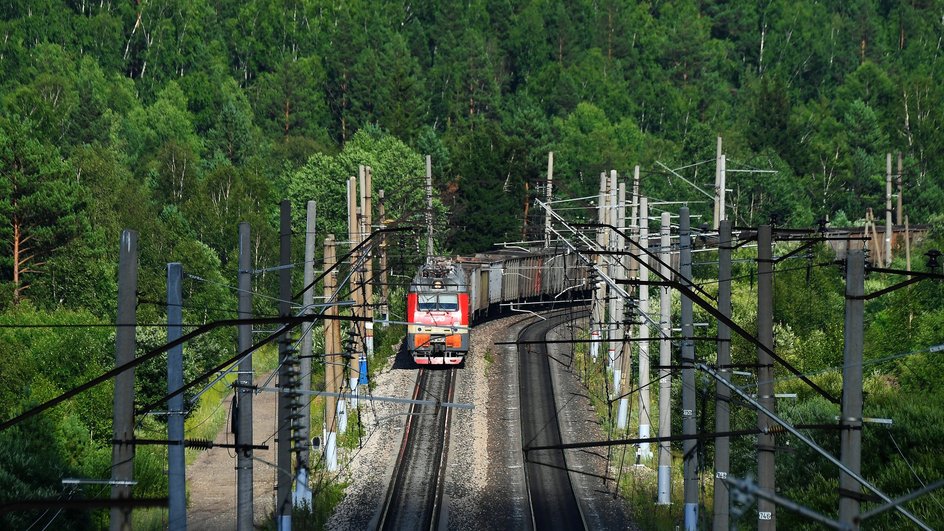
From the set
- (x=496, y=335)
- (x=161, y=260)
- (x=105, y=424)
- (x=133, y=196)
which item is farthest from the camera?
(x=133, y=196)

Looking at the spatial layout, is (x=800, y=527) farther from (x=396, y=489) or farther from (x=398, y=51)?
(x=398, y=51)

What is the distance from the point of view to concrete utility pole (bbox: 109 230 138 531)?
54.6 ft

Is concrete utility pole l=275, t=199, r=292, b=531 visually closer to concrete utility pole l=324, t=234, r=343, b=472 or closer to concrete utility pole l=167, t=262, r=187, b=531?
concrete utility pole l=167, t=262, r=187, b=531

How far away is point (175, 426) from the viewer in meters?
20.1

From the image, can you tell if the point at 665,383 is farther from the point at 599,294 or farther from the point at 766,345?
the point at 599,294

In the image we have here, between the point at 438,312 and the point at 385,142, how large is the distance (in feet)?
219

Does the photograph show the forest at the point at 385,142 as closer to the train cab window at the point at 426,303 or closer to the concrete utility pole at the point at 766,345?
the concrete utility pole at the point at 766,345

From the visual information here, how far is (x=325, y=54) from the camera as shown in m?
172

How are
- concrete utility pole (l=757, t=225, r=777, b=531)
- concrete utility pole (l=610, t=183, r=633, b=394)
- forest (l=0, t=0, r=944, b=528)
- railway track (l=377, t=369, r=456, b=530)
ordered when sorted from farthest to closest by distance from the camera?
forest (l=0, t=0, r=944, b=528) < concrete utility pole (l=610, t=183, r=633, b=394) < railway track (l=377, t=369, r=456, b=530) < concrete utility pole (l=757, t=225, r=777, b=531)

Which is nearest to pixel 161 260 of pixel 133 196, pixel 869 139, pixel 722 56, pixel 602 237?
pixel 133 196

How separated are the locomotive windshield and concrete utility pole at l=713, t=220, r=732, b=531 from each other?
26801 millimetres

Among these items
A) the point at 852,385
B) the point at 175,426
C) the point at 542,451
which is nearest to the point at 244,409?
the point at 175,426

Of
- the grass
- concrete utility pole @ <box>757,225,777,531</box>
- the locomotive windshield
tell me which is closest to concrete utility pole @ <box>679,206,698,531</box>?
the grass

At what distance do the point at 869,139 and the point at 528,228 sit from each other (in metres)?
52.9
